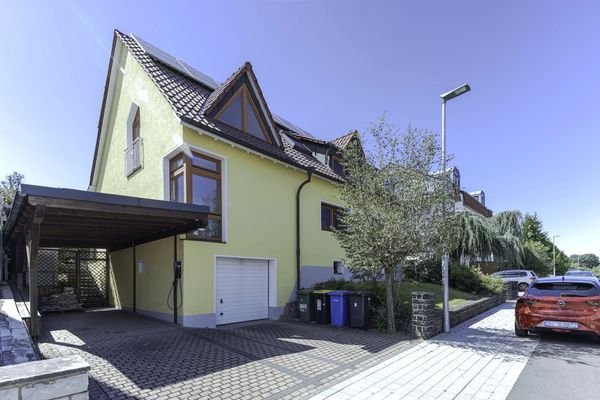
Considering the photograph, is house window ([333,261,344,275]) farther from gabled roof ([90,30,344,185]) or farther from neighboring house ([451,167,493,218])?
neighboring house ([451,167,493,218])

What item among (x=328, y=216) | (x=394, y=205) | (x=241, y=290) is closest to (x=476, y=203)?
(x=328, y=216)

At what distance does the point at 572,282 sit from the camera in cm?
835

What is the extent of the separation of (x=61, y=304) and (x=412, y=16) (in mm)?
16054

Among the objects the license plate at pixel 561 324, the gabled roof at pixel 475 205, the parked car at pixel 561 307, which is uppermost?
the gabled roof at pixel 475 205

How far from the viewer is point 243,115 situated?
39.0 ft

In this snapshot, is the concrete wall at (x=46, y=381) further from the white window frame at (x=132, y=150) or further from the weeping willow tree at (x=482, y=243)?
the weeping willow tree at (x=482, y=243)

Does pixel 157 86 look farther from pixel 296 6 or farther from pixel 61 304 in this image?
pixel 61 304

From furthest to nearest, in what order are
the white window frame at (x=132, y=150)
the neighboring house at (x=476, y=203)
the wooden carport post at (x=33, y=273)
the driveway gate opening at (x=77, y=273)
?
the neighboring house at (x=476, y=203) → the driveway gate opening at (x=77, y=273) → the white window frame at (x=132, y=150) → the wooden carport post at (x=33, y=273)

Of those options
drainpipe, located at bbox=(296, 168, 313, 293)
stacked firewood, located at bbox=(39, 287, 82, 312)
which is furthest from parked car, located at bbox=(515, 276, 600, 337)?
stacked firewood, located at bbox=(39, 287, 82, 312)

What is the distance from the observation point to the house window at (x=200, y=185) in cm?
951

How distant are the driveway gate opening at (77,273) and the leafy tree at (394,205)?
453 inches

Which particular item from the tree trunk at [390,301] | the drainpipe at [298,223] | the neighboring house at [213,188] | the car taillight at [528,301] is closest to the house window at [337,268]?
the neighboring house at [213,188]

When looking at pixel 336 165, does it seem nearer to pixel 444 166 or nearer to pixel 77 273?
pixel 444 166

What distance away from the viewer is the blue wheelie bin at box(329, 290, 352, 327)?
9.95m
